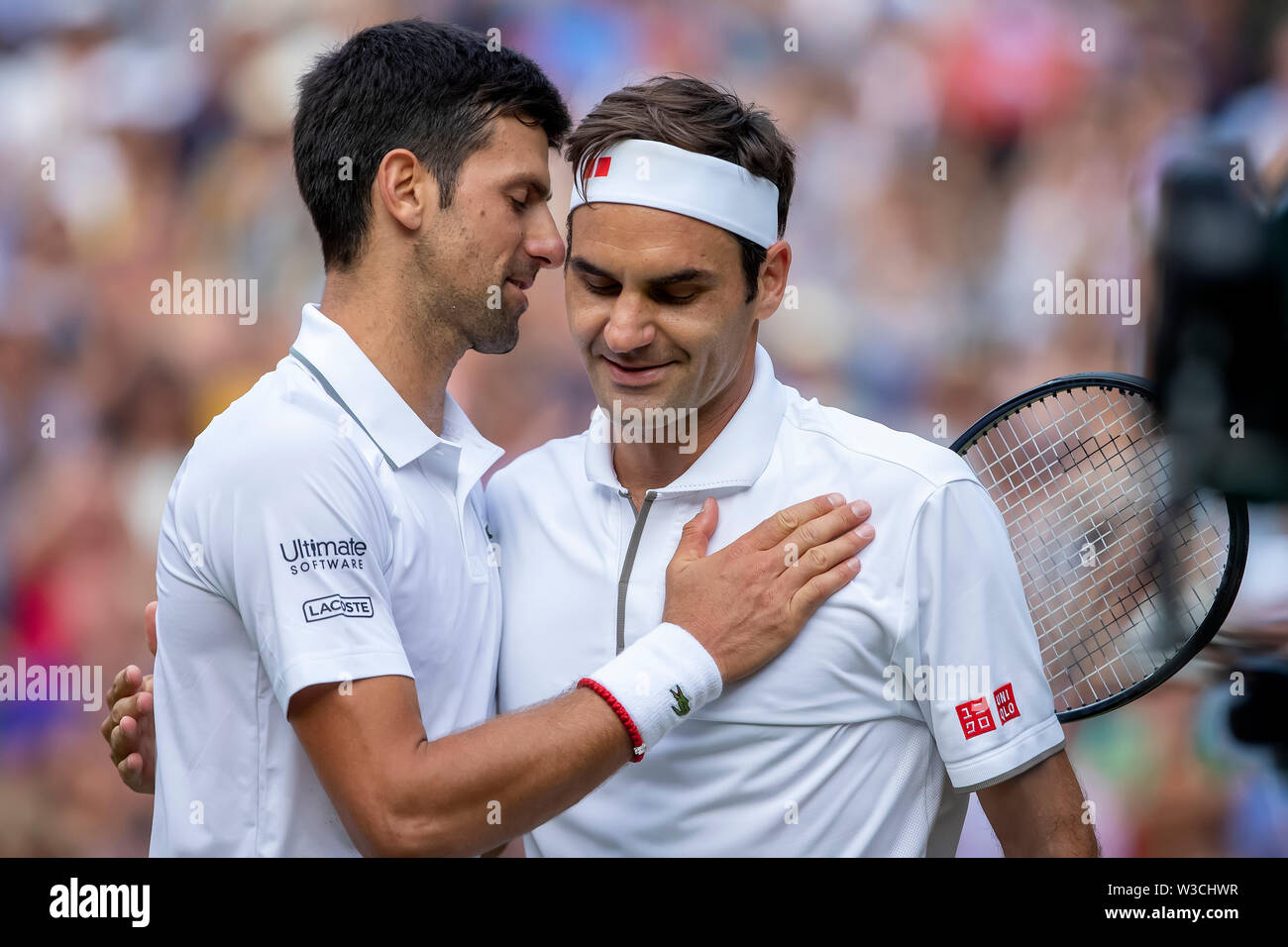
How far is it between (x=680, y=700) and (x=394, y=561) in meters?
0.39

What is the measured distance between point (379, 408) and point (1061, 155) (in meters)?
2.73

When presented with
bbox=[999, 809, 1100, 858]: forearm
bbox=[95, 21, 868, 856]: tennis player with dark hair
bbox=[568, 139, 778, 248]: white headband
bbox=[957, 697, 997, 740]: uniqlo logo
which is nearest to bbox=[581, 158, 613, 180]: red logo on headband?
bbox=[568, 139, 778, 248]: white headband

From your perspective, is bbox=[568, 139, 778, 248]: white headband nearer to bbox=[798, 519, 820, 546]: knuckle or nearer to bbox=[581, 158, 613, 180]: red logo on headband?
bbox=[581, 158, 613, 180]: red logo on headband

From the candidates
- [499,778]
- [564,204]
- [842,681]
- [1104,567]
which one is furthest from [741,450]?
[564,204]

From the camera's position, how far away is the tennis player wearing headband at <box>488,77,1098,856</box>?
155cm

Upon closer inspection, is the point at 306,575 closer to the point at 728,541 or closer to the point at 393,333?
the point at 393,333

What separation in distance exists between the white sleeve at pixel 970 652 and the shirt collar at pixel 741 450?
23 centimetres

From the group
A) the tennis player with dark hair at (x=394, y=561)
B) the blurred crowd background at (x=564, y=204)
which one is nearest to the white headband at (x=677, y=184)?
the tennis player with dark hair at (x=394, y=561)

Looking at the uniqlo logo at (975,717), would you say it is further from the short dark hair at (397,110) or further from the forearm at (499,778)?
the short dark hair at (397,110)

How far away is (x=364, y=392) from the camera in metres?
1.59

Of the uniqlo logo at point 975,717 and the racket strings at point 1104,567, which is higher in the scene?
the racket strings at point 1104,567

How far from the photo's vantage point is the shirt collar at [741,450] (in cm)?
164
